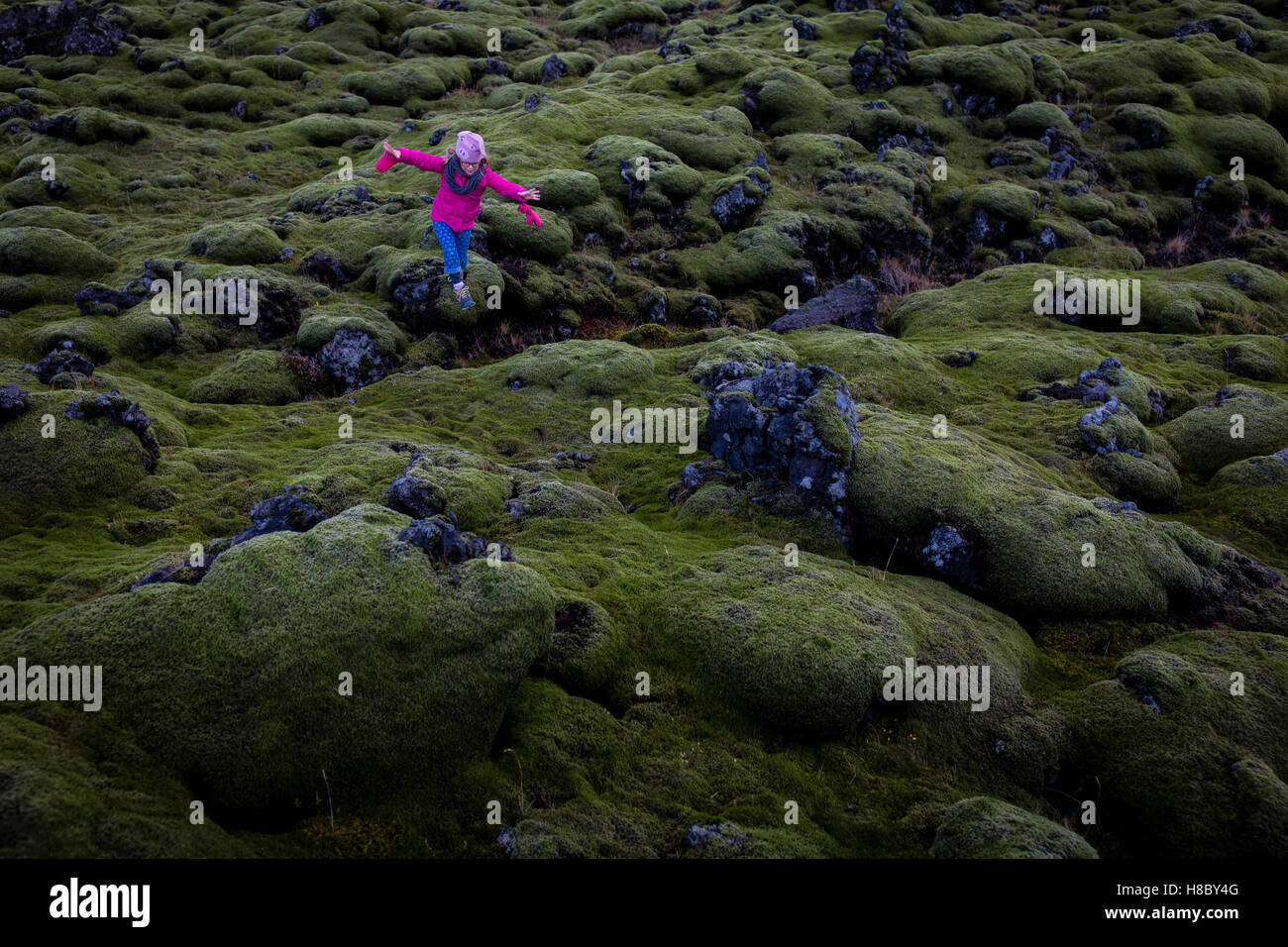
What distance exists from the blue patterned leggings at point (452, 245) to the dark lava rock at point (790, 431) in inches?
359

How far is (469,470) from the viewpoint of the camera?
15000 mm

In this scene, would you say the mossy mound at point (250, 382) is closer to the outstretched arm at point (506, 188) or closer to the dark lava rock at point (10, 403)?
the dark lava rock at point (10, 403)

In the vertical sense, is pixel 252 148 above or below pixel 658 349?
above

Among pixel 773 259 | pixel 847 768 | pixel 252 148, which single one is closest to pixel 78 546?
pixel 847 768

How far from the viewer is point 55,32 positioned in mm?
44812

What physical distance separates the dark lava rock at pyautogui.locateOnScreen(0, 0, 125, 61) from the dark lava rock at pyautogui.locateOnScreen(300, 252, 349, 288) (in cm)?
3224

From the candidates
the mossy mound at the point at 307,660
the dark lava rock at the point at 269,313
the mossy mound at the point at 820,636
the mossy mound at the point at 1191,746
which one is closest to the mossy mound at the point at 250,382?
the dark lava rock at the point at 269,313

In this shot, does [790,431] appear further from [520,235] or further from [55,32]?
[55,32]

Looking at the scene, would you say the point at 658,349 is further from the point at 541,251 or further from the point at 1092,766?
the point at 1092,766

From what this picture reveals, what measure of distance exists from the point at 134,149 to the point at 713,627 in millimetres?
38472

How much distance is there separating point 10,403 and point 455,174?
10862 millimetres

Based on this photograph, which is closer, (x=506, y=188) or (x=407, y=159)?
(x=407, y=159)

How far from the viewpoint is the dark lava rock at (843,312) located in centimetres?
2492


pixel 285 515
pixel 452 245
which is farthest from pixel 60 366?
pixel 285 515
